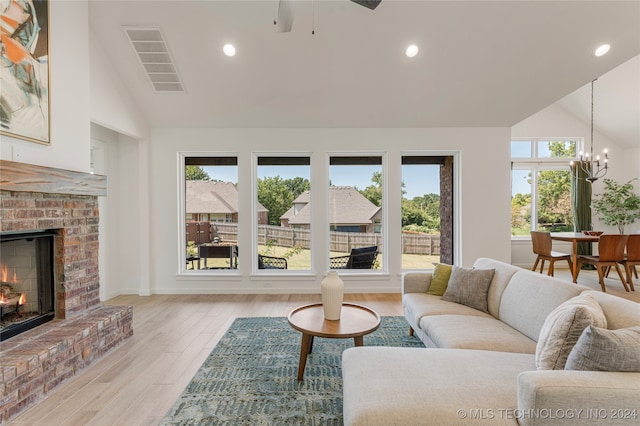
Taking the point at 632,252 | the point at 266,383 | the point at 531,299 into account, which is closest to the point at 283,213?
the point at 266,383

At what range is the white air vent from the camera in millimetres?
3611

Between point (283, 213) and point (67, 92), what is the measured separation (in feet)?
9.94

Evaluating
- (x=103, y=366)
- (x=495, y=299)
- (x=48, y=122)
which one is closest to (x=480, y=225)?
(x=495, y=299)

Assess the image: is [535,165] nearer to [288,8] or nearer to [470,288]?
[470,288]

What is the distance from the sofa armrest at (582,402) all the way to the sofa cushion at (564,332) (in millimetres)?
217

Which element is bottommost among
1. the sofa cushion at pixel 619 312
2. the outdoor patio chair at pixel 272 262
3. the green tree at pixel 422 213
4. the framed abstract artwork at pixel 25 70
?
the outdoor patio chair at pixel 272 262

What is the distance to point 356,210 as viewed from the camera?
514 cm

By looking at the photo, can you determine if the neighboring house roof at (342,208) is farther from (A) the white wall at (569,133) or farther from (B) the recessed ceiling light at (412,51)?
(A) the white wall at (569,133)

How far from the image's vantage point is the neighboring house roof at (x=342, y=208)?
510 centimetres

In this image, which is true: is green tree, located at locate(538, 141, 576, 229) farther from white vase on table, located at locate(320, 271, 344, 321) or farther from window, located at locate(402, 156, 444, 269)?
white vase on table, located at locate(320, 271, 344, 321)

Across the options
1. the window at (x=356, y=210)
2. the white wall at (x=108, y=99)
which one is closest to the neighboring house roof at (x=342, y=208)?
the window at (x=356, y=210)

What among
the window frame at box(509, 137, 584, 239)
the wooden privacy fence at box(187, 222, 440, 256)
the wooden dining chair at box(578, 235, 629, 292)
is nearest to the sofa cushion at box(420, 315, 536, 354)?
the wooden privacy fence at box(187, 222, 440, 256)

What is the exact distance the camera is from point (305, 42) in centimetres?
370

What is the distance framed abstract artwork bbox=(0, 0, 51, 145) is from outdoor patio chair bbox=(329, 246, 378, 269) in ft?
12.6
